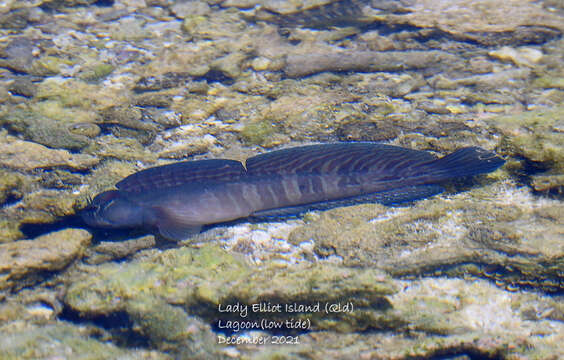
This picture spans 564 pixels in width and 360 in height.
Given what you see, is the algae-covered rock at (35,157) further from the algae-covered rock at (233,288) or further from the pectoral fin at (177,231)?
the algae-covered rock at (233,288)

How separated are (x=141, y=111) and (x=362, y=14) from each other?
3777 millimetres

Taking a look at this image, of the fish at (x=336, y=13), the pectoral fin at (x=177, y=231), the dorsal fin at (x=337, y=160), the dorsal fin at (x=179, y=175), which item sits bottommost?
the pectoral fin at (x=177, y=231)

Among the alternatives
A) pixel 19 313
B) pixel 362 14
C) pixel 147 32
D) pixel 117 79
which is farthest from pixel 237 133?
pixel 362 14

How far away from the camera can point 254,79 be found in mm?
5430

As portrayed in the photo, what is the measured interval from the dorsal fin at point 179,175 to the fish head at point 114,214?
206 mm

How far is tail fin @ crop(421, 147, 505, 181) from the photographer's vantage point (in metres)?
3.37

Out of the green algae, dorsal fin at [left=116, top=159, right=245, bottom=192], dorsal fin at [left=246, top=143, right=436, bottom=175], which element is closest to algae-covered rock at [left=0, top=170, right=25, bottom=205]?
dorsal fin at [left=116, top=159, right=245, bottom=192]

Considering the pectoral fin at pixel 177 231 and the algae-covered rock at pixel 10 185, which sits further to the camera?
the algae-covered rock at pixel 10 185

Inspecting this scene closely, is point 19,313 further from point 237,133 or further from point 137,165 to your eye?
point 237,133

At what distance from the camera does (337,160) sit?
141 inches

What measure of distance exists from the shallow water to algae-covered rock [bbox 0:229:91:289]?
13 millimetres

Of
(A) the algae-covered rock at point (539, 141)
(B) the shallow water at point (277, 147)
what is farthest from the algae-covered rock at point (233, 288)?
(A) the algae-covered rock at point (539, 141)

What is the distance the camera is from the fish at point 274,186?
130 inches

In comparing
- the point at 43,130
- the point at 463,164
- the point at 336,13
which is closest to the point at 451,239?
the point at 463,164
